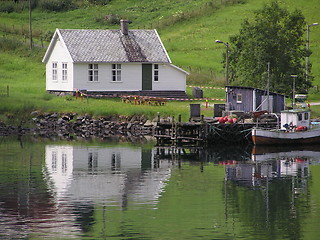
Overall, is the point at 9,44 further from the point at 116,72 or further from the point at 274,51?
the point at 274,51

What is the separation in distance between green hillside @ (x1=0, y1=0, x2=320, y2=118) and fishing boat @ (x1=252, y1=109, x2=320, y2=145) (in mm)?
23634

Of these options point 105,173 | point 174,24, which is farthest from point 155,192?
point 174,24

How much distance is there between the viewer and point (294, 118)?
224 ft

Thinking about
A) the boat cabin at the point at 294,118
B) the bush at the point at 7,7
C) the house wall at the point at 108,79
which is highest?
the bush at the point at 7,7

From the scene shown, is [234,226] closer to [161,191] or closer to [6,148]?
[161,191]

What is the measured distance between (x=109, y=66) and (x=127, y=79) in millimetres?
2177

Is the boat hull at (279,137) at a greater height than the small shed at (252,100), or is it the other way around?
the small shed at (252,100)

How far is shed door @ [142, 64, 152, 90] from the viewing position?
87000mm

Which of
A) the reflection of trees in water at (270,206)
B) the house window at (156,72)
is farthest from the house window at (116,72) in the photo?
the reflection of trees in water at (270,206)

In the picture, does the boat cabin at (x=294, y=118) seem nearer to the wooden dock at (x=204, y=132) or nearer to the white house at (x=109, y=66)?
the wooden dock at (x=204, y=132)

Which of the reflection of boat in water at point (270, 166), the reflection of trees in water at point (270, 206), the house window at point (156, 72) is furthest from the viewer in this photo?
the house window at point (156, 72)

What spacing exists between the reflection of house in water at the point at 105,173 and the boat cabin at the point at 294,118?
440 inches

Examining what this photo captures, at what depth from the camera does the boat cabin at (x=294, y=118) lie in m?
68.2

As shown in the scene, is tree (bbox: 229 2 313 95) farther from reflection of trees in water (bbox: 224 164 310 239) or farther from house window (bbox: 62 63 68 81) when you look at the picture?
reflection of trees in water (bbox: 224 164 310 239)
